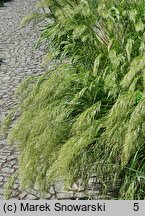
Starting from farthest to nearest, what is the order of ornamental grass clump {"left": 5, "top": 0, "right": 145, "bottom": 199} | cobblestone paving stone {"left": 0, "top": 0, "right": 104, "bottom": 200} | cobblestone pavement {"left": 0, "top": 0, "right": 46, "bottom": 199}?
cobblestone pavement {"left": 0, "top": 0, "right": 46, "bottom": 199}, cobblestone paving stone {"left": 0, "top": 0, "right": 104, "bottom": 200}, ornamental grass clump {"left": 5, "top": 0, "right": 145, "bottom": 199}

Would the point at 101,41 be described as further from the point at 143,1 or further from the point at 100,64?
the point at 143,1

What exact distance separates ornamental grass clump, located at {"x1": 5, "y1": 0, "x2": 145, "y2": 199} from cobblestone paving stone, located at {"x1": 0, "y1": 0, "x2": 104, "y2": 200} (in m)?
0.15

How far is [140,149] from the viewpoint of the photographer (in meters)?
3.12

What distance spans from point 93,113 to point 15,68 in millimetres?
4161

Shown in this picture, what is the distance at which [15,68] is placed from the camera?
7.27 metres

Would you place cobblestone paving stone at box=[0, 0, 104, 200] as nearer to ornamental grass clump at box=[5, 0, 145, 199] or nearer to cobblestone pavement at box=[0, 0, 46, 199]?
cobblestone pavement at box=[0, 0, 46, 199]

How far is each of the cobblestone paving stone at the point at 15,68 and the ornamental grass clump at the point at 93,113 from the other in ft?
0.50

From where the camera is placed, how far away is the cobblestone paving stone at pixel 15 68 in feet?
11.4

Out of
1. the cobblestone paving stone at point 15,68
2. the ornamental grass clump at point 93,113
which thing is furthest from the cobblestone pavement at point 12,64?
the ornamental grass clump at point 93,113

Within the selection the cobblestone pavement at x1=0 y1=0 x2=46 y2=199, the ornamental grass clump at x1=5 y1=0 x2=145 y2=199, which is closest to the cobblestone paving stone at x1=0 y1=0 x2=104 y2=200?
the cobblestone pavement at x1=0 y1=0 x2=46 y2=199

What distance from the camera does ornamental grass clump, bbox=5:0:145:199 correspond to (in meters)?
3.05

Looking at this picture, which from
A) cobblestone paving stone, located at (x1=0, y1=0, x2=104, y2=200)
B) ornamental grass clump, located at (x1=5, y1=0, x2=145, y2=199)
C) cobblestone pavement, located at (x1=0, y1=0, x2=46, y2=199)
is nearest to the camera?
ornamental grass clump, located at (x1=5, y1=0, x2=145, y2=199)

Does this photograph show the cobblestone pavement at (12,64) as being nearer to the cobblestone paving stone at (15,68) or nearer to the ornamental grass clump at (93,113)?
the cobblestone paving stone at (15,68)

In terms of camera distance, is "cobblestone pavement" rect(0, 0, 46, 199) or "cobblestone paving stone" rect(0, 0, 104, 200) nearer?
"cobblestone paving stone" rect(0, 0, 104, 200)
